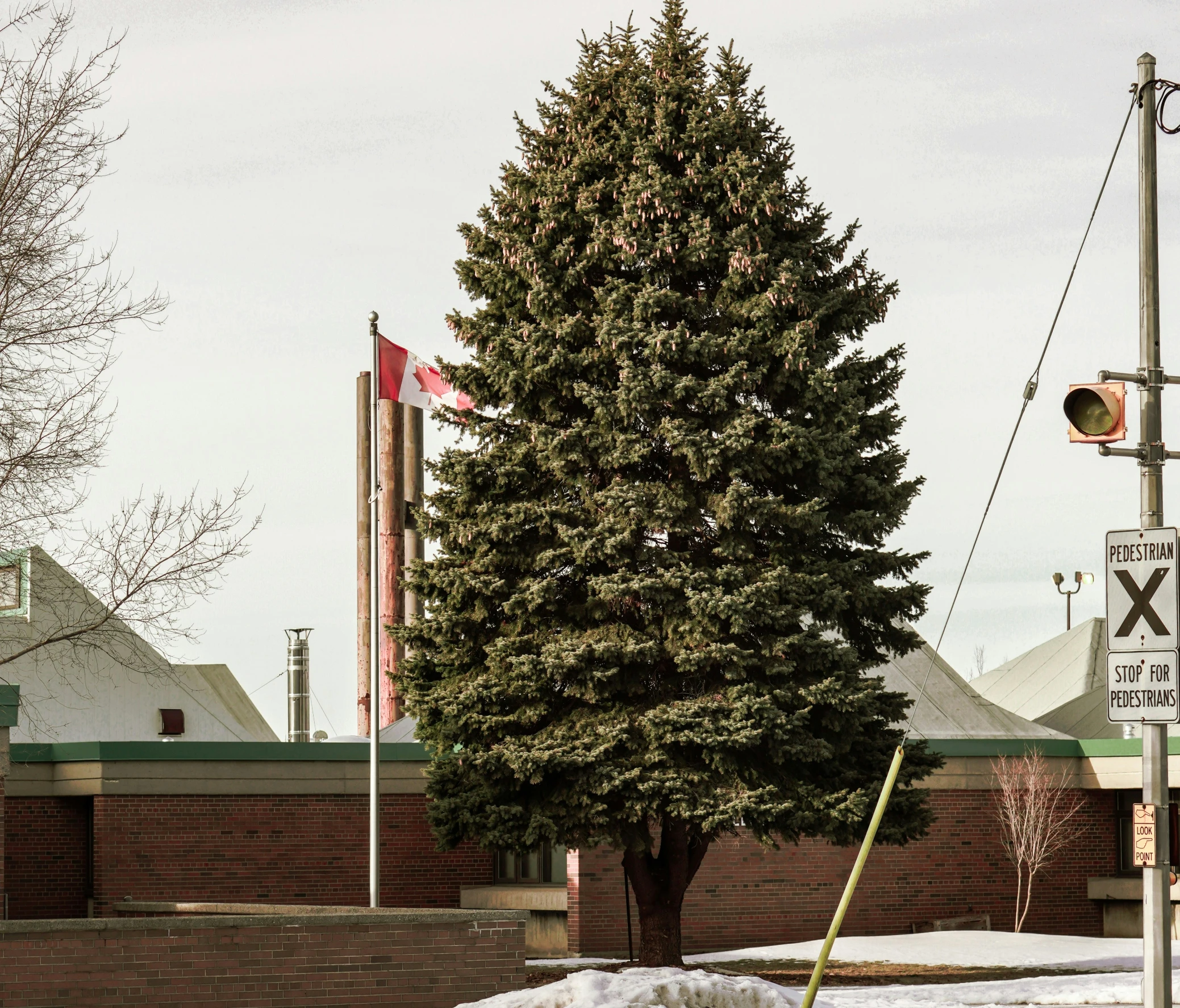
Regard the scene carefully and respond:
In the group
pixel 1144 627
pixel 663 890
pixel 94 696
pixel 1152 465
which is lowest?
pixel 663 890

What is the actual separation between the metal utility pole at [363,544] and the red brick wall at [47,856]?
11.8m

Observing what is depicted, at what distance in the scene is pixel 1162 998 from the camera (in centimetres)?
1175

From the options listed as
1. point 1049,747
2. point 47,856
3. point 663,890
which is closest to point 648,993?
point 663,890

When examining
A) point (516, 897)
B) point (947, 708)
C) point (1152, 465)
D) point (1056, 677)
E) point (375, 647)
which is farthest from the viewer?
point (1056, 677)

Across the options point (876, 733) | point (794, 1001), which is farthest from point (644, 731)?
point (794, 1001)

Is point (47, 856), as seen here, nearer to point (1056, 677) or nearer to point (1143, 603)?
point (1143, 603)

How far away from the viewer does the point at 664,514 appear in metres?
22.2

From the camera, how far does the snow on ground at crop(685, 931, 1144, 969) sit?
2622cm

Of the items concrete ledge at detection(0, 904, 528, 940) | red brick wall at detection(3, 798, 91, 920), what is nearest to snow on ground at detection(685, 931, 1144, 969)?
concrete ledge at detection(0, 904, 528, 940)

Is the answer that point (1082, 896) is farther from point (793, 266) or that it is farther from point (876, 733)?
point (793, 266)

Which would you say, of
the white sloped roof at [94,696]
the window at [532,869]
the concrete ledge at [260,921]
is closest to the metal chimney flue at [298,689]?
the white sloped roof at [94,696]

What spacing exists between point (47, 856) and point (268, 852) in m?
3.78

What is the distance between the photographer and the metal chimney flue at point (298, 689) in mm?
47031

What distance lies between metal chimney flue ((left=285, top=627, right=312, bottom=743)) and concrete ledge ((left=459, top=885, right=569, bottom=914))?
17105mm
